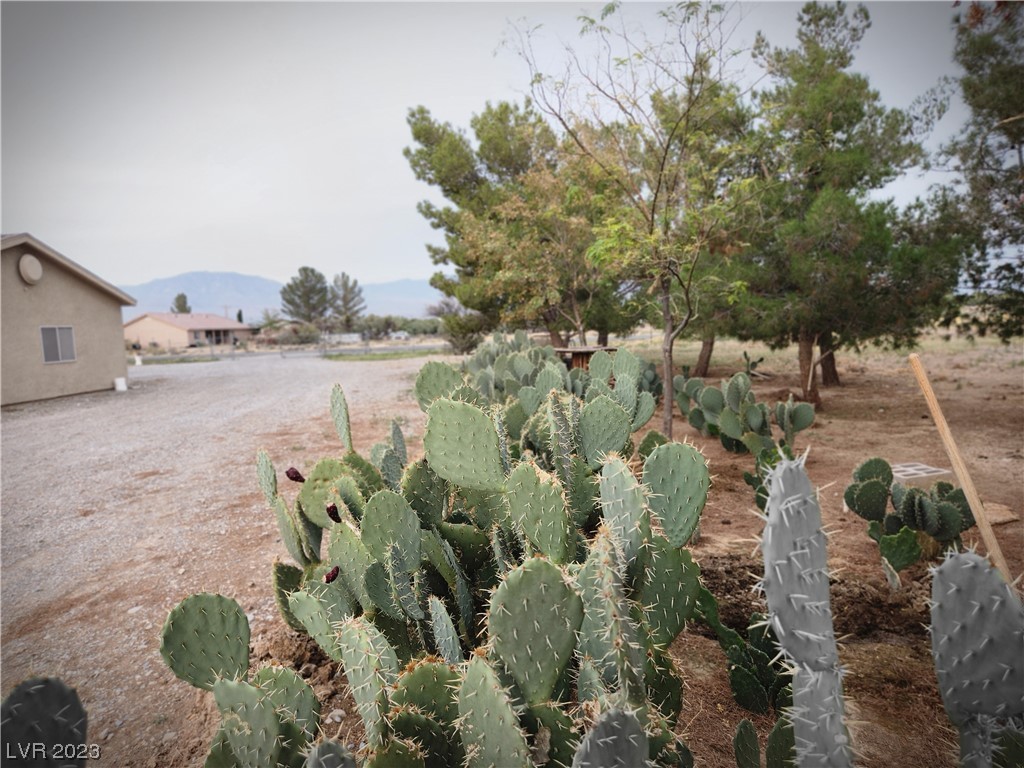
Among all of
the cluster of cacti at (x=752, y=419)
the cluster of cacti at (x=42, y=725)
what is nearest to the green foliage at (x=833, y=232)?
the cluster of cacti at (x=752, y=419)

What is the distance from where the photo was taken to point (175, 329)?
47.8m

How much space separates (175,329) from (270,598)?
5392 cm

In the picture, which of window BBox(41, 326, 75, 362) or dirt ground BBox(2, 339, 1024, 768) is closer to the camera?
dirt ground BBox(2, 339, 1024, 768)

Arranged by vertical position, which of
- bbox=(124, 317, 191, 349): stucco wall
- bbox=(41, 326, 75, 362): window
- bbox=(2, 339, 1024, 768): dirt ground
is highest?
bbox=(124, 317, 191, 349): stucco wall

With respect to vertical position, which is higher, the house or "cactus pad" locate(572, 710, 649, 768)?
the house

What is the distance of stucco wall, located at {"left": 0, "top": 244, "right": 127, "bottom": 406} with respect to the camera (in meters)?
11.0

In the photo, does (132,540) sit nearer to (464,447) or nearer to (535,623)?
(464,447)

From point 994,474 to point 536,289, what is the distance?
825 cm

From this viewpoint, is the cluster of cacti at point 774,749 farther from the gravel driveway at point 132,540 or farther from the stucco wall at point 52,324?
the stucco wall at point 52,324

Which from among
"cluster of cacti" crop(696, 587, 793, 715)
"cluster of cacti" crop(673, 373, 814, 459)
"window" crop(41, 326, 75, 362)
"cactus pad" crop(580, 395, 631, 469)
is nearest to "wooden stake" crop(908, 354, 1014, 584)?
"cluster of cacti" crop(696, 587, 793, 715)

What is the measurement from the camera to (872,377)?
11.7 metres

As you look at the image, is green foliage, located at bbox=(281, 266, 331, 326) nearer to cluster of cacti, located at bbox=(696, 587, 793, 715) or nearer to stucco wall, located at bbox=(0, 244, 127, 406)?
stucco wall, located at bbox=(0, 244, 127, 406)

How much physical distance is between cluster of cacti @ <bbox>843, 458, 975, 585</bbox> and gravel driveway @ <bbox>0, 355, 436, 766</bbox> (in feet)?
10.7

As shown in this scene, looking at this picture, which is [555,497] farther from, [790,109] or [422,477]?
[790,109]
